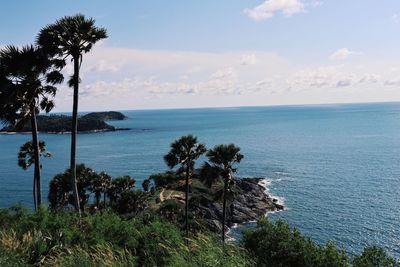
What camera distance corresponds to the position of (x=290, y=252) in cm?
1994

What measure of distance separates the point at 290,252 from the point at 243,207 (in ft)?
176

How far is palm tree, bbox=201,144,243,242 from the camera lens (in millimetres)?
38969

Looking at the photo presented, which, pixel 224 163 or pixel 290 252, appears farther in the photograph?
pixel 224 163

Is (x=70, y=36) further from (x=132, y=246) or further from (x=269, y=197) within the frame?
(x=269, y=197)

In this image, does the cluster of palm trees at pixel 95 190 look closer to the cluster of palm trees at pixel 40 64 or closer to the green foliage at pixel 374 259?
the cluster of palm trees at pixel 40 64

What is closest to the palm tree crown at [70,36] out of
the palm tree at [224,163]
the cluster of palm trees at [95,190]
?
the palm tree at [224,163]

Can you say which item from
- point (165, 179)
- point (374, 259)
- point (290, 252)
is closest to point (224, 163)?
point (290, 252)

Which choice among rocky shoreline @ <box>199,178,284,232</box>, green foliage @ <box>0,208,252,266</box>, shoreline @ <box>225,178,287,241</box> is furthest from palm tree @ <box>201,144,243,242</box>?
rocky shoreline @ <box>199,178,284,232</box>

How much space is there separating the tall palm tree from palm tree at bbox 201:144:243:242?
19.9 metres

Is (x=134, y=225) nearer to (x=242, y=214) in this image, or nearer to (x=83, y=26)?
(x=83, y=26)

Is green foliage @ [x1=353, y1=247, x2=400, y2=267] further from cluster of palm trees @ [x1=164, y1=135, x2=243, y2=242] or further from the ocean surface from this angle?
the ocean surface

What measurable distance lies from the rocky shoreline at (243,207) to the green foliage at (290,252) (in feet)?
135

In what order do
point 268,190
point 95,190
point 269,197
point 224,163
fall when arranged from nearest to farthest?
1. point 224,163
2. point 95,190
3. point 269,197
4. point 268,190

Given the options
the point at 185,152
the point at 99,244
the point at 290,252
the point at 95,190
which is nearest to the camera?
the point at 99,244
